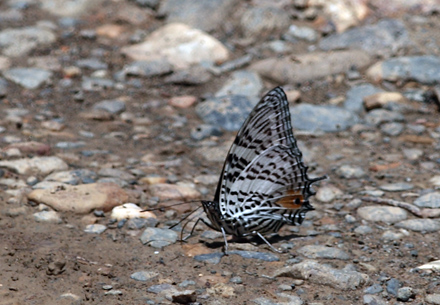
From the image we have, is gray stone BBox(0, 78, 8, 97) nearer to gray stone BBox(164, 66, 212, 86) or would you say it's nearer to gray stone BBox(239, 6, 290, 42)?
gray stone BBox(164, 66, 212, 86)

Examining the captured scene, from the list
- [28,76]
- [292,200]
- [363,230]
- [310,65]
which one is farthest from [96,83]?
[363,230]

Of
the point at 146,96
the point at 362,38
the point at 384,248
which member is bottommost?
the point at 146,96

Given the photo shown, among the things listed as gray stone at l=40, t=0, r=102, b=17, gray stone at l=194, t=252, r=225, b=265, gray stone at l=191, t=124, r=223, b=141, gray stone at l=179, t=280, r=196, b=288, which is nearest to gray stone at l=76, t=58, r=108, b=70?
gray stone at l=40, t=0, r=102, b=17

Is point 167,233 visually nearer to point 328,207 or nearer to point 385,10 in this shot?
point 328,207

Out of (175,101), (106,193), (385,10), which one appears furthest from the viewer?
(385,10)

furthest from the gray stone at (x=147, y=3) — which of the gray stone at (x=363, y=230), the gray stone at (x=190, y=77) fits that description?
the gray stone at (x=363, y=230)

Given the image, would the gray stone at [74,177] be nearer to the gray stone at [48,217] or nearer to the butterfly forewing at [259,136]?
the gray stone at [48,217]

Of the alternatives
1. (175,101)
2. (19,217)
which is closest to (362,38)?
(175,101)
